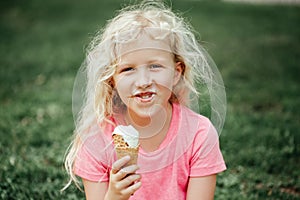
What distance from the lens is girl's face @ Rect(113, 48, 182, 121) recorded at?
88.4 inches

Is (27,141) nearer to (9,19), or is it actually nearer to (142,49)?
(142,49)

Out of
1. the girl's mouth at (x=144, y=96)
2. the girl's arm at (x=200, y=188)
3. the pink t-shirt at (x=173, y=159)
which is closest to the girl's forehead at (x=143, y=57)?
the girl's mouth at (x=144, y=96)

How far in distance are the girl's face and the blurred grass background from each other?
1.25 meters

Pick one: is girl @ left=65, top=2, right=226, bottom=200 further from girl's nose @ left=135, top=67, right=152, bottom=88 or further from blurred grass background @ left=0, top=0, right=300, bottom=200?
blurred grass background @ left=0, top=0, right=300, bottom=200

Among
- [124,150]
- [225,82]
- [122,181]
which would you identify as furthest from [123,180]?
[225,82]

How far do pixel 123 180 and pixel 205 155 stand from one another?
49 cm

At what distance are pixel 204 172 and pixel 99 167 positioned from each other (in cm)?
50

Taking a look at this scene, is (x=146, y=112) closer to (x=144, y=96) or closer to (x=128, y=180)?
(x=144, y=96)

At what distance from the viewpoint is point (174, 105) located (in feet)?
8.69

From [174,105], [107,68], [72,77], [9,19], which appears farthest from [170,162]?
[9,19]

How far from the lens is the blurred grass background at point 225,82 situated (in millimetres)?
3650

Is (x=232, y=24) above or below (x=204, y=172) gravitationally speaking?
below

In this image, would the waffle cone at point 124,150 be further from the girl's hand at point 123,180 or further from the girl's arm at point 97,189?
the girl's arm at point 97,189

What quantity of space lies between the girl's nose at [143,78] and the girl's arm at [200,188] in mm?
564
